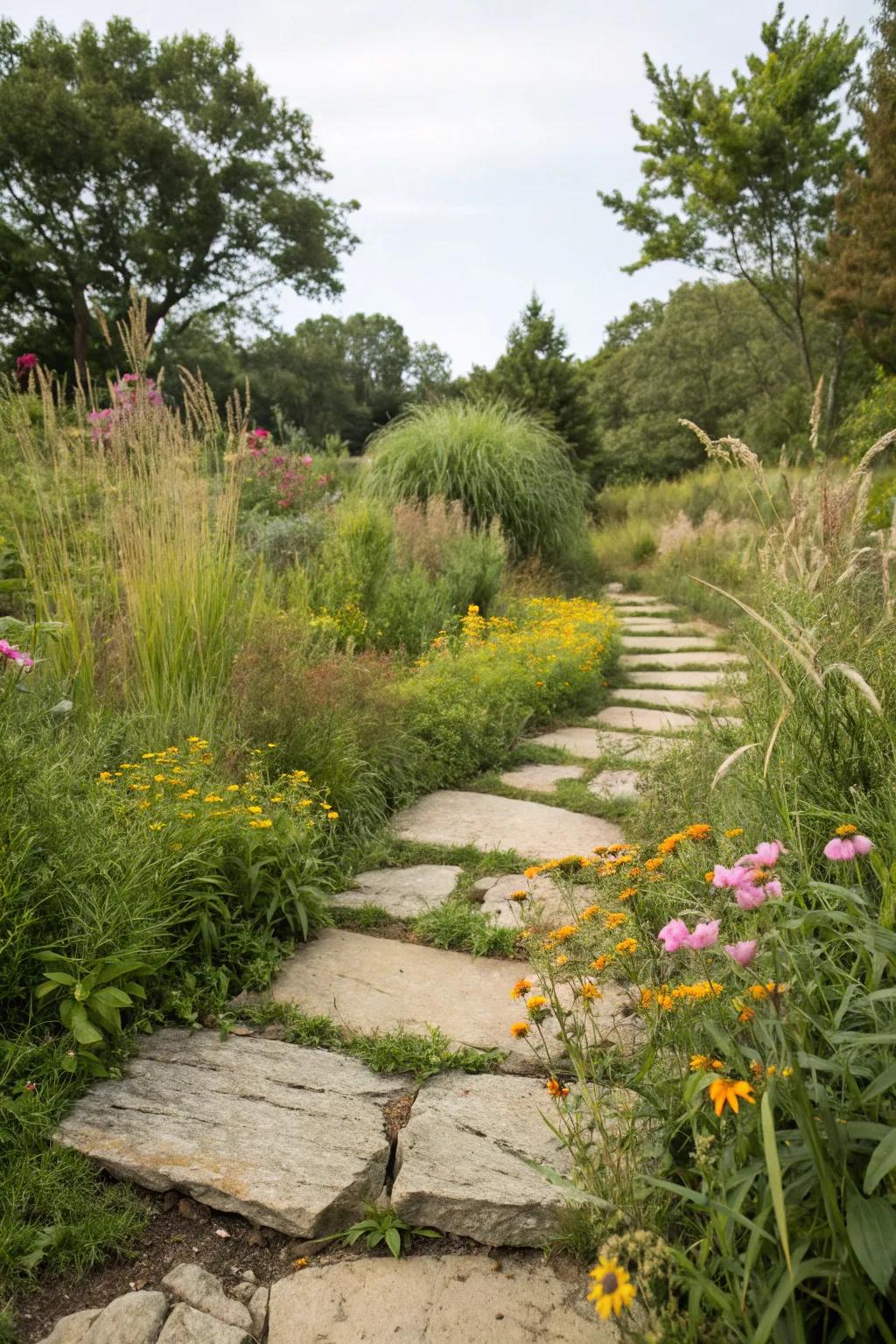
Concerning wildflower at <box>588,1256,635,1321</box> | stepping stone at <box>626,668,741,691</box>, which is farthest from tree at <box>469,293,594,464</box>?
wildflower at <box>588,1256,635,1321</box>

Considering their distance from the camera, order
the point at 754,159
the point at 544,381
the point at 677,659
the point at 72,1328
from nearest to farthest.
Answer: the point at 72,1328 → the point at 677,659 → the point at 544,381 → the point at 754,159

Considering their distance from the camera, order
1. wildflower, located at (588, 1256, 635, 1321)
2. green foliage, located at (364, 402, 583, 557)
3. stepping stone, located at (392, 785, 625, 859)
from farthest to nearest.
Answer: green foliage, located at (364, 402, 583, 557), stepping stone, located at (392, 785, 625, 859), wildflower, located at (588, 1256, 635, 1321)

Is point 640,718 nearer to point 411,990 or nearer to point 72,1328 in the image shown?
point 411,990

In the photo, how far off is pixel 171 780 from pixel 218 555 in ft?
4.27

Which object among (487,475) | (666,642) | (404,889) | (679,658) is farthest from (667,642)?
(404,889)

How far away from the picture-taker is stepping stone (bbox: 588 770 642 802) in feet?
10.8

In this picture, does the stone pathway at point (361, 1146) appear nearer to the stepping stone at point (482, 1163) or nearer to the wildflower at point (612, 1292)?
the stepping stone at point (482, 1163)

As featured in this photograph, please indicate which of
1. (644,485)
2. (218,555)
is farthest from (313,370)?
(218,555)

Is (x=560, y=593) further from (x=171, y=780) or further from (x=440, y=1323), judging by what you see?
(x=440, y=1323)

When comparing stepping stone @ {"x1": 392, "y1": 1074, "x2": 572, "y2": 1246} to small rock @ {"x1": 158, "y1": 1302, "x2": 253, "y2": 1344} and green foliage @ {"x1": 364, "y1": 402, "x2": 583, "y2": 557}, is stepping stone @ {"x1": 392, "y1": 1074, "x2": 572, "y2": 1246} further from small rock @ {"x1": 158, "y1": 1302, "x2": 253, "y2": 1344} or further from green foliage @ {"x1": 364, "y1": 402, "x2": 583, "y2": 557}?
green foliage @ {"x1": 364, "y1": 402, "x2": 583, "y2": 557}

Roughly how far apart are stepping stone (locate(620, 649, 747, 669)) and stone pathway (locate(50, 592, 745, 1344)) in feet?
11.9

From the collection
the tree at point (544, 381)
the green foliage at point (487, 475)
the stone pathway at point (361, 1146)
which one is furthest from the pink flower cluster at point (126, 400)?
the tree at point (544, 381)

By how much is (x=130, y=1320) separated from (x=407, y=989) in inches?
36.9

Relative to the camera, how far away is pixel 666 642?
6.74 m
